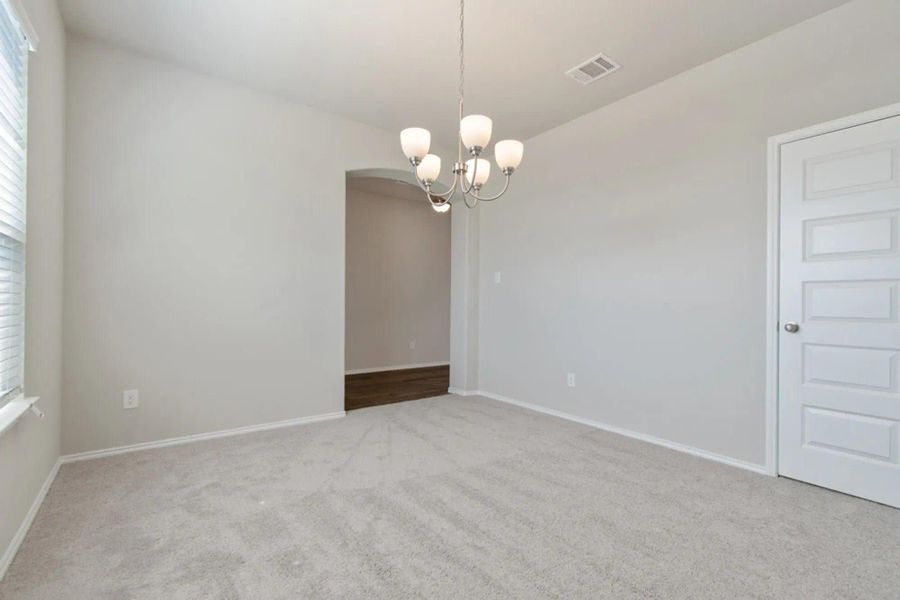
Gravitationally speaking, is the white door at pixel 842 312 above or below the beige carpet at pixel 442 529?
above

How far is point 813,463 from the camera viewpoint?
2.46 meters

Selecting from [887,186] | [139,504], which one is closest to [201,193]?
[139,504]

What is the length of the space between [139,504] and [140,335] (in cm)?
122

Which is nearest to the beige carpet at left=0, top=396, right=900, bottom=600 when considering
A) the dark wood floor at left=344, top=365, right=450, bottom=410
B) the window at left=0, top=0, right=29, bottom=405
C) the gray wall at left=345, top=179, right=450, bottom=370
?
the window at left=0, top=0, right=29, bottom=405

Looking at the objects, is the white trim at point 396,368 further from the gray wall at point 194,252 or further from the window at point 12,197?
the window at point 12,197

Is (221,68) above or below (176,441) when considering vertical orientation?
above

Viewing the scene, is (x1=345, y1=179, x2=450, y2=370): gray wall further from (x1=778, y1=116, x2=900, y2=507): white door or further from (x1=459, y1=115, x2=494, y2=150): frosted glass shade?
(x1=778, y1=116, x2=900, y2=507): white door

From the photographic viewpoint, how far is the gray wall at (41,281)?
181 centimetres

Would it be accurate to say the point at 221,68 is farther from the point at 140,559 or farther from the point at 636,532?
the point at 636,532

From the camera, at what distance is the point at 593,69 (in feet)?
9.86

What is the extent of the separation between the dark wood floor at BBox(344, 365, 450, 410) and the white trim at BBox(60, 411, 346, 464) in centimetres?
50

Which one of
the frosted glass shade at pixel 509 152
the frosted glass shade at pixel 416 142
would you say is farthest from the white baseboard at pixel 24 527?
the frosted glass shade at pixel 509 152

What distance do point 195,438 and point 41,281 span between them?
56.8 inches

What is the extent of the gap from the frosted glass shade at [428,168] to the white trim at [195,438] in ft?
7.70
